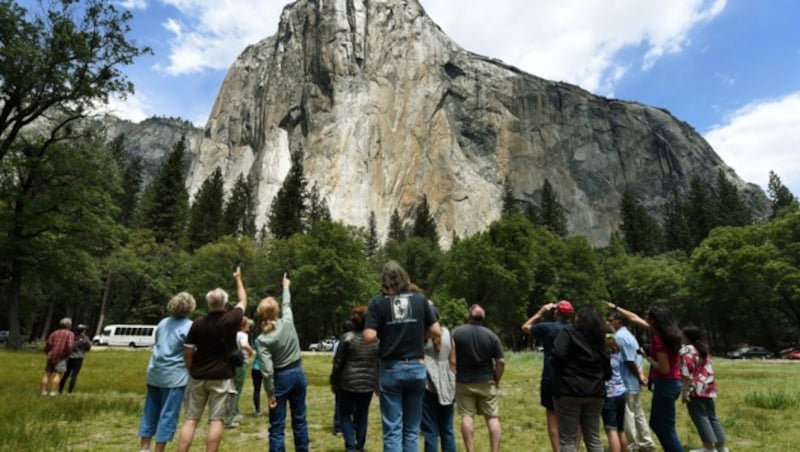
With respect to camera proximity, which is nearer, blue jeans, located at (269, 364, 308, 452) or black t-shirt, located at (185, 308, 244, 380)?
black t-shirt, located at (185, 308, 244, 380)

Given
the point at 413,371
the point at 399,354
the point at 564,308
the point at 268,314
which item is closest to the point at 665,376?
the point at 564,308

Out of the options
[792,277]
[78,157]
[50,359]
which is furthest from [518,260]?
[50,359]

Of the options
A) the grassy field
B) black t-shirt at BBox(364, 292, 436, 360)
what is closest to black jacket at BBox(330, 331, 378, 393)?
the grassy field

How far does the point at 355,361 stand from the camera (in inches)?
Result: 249

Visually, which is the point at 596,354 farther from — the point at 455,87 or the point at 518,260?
the point at 455,87

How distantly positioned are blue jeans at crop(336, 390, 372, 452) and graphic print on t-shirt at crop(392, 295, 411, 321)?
2.14 metres

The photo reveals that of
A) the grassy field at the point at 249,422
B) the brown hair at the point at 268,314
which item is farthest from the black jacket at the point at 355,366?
the grassy field at the point at 249,422

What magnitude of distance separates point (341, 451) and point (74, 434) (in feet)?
14.4

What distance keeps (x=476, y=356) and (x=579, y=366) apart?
4.82ft

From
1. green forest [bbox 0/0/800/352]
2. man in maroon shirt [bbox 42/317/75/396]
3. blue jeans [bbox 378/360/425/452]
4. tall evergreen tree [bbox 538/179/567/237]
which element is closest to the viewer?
blue jeans [bbox 378/360/425/452]

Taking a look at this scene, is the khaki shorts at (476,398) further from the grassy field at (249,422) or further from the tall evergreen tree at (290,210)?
the tall evergreen tree at (290,210)

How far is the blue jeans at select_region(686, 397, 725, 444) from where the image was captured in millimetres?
6094

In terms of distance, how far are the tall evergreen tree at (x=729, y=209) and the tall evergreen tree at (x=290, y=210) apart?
60.2 meters

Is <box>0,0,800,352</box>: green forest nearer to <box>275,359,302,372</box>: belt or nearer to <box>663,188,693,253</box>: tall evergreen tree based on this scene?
<box>663,188,693,253</box>: tall evergreen tree
